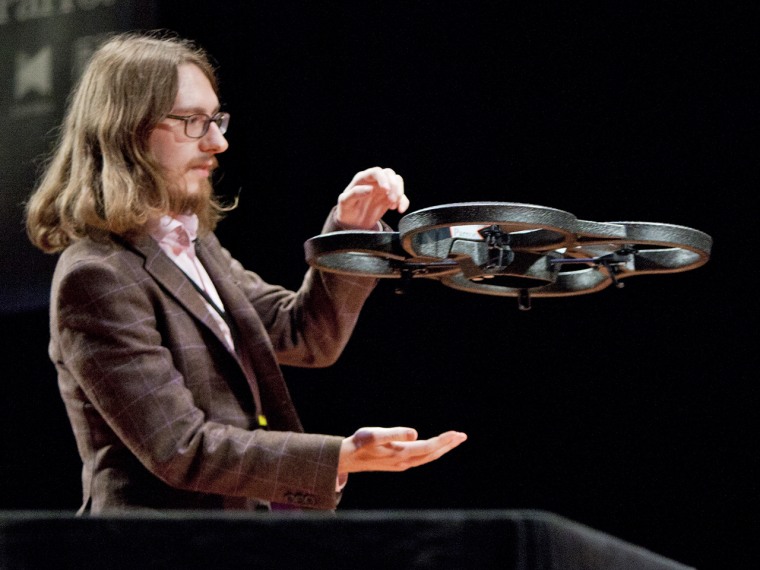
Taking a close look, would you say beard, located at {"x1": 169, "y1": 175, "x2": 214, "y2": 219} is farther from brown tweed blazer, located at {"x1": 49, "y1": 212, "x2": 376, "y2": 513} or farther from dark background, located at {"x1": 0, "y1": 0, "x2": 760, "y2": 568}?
dark background, located at {"x1": 0, "y1": 0, "x2": 760, "y2": 568}

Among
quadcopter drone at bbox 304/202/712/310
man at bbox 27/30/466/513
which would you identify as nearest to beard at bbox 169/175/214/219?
man at bbox 27/30/466/513

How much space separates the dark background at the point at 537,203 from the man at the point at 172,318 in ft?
2.67

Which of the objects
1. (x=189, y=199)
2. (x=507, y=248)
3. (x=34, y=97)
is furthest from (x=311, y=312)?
(x=34, y=97)

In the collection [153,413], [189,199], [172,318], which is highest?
[189,199]

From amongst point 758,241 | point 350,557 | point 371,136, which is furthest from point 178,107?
point 758,241

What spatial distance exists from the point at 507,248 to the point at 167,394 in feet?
2.02

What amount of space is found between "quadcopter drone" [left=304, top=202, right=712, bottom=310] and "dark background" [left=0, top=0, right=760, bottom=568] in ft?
3.64

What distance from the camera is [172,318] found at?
164 cm

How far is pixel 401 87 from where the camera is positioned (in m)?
2.74

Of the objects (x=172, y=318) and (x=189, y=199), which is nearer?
(x=172, y=318)

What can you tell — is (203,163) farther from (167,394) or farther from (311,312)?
(167,394)

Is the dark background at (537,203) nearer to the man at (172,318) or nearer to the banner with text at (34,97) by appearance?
the banner with text at (34,97)

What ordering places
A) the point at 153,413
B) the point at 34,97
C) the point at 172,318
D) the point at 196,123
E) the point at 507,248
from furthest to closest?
the point at 34,97
the point at 196,123
the point at 172,318
the point at 153,413
the point at 507,248

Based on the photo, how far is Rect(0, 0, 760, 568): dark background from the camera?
2.42 m
